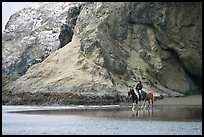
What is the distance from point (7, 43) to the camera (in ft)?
339

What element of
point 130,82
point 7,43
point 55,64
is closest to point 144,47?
point 130,82

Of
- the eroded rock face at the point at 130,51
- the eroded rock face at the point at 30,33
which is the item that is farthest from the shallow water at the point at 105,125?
the eroded rock face at the point at 30,33

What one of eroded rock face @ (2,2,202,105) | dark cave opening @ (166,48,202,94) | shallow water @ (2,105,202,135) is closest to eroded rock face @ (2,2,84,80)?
eroded rock face @ (2,2,202,105)

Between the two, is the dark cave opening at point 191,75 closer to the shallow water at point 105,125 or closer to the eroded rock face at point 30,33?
the shallow water at point 105,125

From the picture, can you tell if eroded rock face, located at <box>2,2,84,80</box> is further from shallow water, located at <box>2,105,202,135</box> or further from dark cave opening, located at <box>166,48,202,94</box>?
shallow water, located at <box>2,105,202,135</box>

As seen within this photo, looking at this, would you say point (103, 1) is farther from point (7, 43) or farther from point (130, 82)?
point (7, 43)

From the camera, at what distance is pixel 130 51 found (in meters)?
55.5

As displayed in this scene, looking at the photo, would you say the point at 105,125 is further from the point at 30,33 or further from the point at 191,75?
the point at 30,33

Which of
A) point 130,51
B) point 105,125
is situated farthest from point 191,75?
point 105,125

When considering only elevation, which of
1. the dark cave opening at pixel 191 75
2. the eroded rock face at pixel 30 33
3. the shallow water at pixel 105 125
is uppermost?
the eroded rock face at pixel 30 33

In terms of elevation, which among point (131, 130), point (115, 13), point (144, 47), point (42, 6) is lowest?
point (131, 130)

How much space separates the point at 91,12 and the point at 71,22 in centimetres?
685

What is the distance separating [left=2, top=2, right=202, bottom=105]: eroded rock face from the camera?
51.2 m

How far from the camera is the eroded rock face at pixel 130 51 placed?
51.2 m
